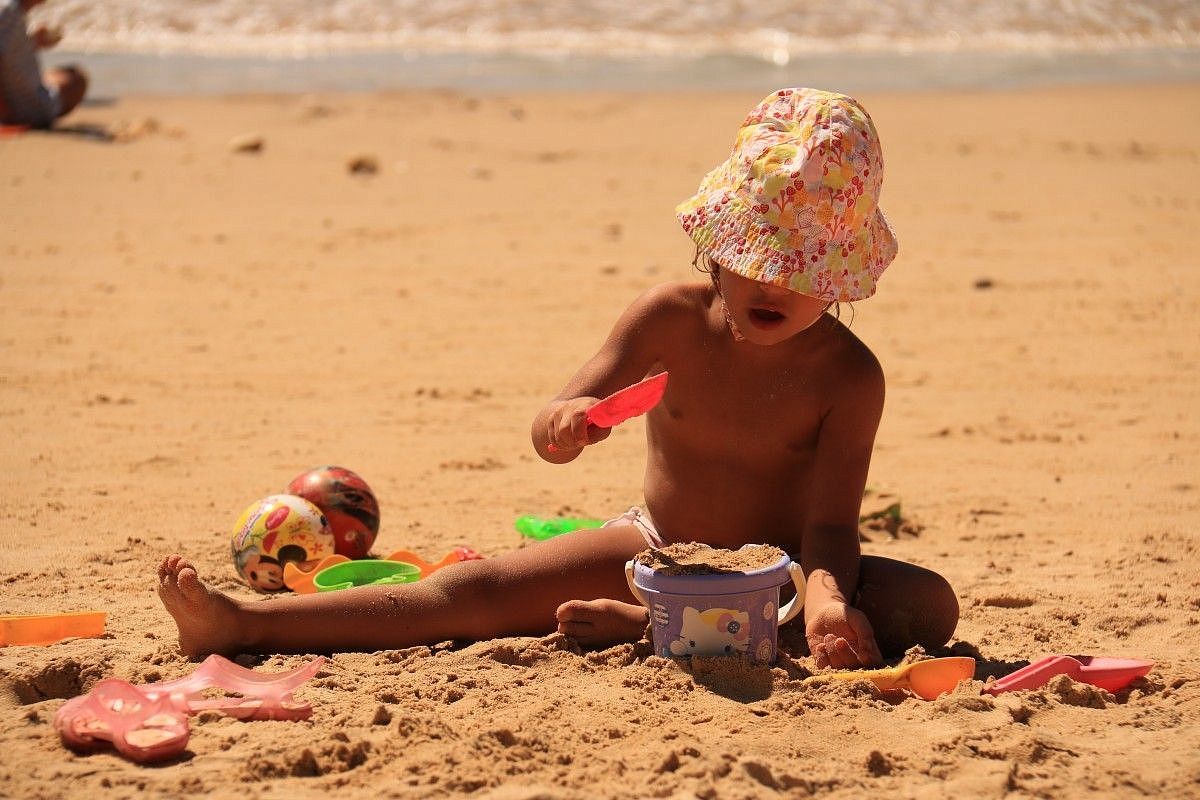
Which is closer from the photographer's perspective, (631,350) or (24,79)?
(631,350)

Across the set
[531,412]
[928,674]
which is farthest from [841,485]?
[531,412]

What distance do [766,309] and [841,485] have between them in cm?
50

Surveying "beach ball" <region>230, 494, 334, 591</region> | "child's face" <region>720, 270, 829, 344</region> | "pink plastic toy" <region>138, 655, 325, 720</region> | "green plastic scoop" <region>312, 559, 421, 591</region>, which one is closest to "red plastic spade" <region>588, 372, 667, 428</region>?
"child's face" <region>720, 270, 829, 344</region>

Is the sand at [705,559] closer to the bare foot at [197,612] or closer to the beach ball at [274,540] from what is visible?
the bare foot at [197,612]

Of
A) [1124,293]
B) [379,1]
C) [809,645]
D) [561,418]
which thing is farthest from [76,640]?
[379,1]

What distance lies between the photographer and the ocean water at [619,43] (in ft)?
46.0

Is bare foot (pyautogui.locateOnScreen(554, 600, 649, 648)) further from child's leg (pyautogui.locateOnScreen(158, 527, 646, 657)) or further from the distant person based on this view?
the distant person

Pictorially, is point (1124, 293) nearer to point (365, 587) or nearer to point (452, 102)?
point (365, 587)

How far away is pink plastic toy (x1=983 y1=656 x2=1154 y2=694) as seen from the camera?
9.84ft

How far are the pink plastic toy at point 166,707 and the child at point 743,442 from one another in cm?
23

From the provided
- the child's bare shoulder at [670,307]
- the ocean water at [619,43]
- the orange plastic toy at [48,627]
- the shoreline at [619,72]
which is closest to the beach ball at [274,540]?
the orange plastic toy at [48,627]

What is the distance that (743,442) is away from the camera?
3.36 meters

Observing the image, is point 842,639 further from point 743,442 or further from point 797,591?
point 743,442

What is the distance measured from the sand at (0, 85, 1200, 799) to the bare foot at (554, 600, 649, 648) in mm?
99
